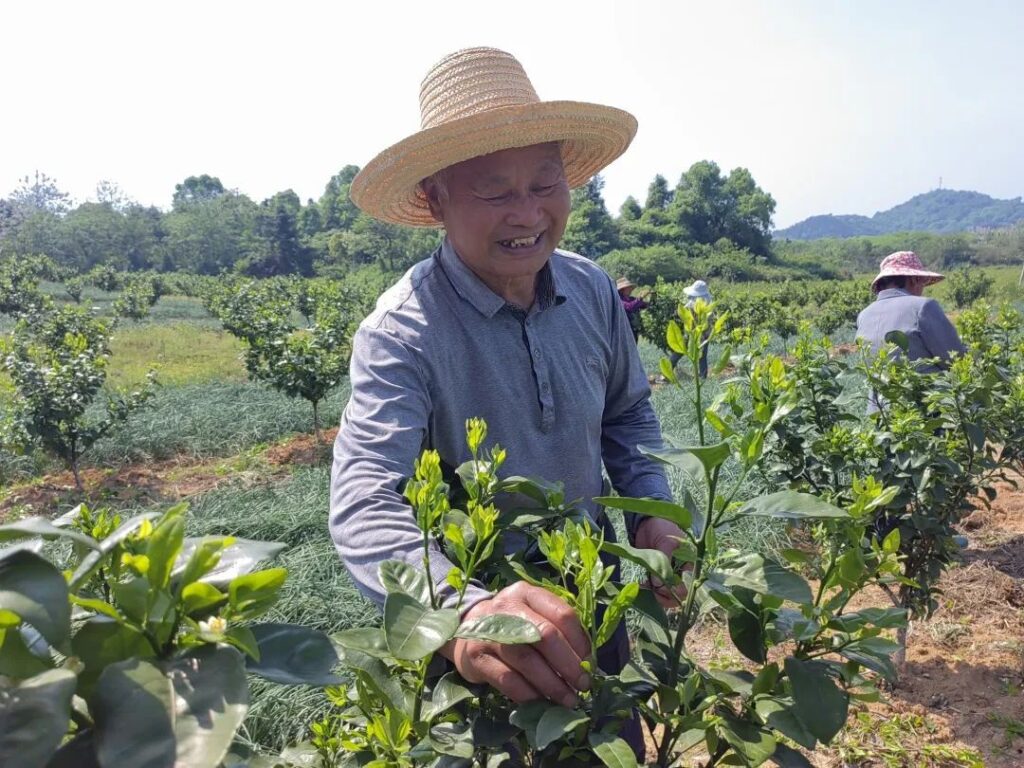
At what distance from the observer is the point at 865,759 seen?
8.41 ft

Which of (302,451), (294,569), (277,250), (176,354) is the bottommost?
(302,451)

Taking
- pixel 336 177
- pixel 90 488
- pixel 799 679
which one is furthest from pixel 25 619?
pixel 336 177

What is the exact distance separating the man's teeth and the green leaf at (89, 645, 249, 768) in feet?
4.00

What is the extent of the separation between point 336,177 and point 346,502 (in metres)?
71.9

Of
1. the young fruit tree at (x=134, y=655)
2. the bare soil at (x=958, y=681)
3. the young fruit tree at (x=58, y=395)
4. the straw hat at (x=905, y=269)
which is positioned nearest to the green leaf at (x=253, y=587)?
the young fruit tree at (x=134, y=655)

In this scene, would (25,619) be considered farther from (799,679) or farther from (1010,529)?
(1010,529)

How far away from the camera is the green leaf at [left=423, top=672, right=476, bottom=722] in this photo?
2.41 ft

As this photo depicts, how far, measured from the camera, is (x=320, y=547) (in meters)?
3.85

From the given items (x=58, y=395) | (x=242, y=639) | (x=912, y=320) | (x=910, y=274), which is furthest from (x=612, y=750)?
(x=58, y=395)

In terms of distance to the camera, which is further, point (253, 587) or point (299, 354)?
point (299, 354)

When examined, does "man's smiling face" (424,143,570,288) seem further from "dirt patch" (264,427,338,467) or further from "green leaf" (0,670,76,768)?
"dirt patch" (264,427,338,467)

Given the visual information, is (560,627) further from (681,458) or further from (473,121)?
(473,121)

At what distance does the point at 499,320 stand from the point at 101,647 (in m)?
1.23

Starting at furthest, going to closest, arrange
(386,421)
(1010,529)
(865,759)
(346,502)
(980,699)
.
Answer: (1010,529), (980,699), (865,759), (386,421), (346,502)
